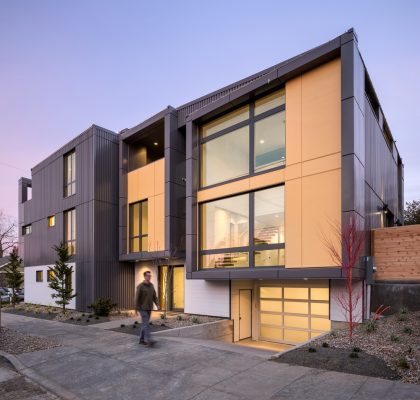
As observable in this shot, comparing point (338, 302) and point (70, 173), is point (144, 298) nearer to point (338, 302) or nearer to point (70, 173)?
point (338, 302)

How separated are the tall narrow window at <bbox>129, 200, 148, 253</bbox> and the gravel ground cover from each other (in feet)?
22.0

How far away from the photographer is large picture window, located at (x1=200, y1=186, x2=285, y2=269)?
11.5 metres

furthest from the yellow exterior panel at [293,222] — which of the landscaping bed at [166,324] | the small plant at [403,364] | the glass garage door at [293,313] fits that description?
the small plant at [403,364]

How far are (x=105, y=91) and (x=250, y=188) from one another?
147 metres

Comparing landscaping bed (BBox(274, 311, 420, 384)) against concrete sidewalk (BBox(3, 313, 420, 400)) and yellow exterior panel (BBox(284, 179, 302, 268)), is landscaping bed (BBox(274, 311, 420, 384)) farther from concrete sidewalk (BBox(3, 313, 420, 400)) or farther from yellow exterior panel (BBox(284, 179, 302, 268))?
yellow exterior panel (BBox(284, 179, 302, 268))

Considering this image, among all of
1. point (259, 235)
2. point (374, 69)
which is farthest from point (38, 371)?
point (374, 69)

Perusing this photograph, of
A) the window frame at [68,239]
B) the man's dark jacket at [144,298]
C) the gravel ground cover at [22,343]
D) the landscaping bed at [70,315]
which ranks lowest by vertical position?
the landscaping bed at [70,315]

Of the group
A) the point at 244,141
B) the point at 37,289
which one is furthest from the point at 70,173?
the point at 244,141

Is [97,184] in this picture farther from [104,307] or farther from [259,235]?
[259,235]

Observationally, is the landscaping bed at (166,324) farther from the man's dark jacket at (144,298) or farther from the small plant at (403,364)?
the small plant at (403,364)

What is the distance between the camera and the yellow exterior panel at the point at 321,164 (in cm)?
1013

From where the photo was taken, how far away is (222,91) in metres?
14.7

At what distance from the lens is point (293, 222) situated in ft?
35.8

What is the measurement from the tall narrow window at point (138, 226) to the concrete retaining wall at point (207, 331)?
18.4 ft
